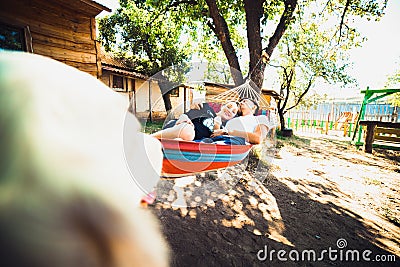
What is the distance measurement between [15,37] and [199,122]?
255cm

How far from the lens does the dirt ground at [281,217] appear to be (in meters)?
1.86

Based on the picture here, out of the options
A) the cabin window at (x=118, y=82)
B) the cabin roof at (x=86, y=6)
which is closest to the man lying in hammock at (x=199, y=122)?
the cabin roof at (x=86, y=6)

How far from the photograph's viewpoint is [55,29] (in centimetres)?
281

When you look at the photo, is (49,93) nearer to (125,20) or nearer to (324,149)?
(324,149)

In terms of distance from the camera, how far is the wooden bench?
5254 mm

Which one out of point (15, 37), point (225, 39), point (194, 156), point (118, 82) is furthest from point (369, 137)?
point (118, 82)

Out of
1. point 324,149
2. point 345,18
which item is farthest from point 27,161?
point 324,149

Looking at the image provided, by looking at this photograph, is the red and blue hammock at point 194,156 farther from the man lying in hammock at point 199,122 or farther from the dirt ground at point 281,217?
the dirt ground at point 281,217

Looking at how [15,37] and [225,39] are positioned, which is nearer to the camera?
[15,37]

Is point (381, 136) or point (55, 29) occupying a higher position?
point (55, 29)

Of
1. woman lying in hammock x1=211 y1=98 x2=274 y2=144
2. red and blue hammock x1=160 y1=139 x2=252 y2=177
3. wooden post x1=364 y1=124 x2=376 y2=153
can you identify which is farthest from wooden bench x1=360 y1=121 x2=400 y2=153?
red and blue hammock x1=160 y1=139 x2=252 y2=177

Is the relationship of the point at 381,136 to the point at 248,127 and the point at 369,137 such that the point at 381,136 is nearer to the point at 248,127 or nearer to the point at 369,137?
the point at 369,137

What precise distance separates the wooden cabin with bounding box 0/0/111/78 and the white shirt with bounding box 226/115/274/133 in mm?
2573

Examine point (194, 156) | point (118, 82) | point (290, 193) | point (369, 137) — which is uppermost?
point (118, 82)
